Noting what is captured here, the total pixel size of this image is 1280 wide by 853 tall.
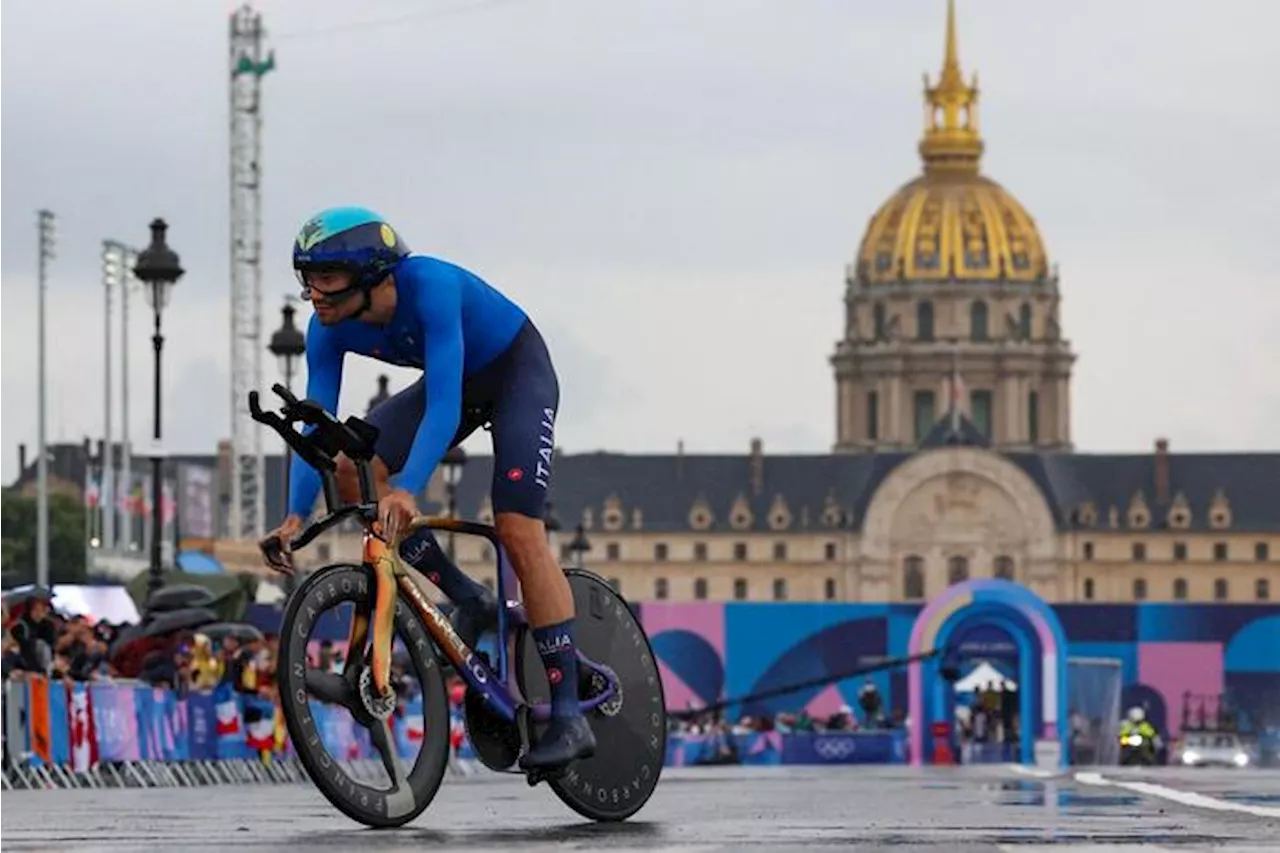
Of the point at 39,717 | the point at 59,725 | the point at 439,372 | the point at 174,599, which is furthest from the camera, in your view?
the point at 174,599

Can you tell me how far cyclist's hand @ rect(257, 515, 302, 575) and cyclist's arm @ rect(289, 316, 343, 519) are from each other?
0.10 meters

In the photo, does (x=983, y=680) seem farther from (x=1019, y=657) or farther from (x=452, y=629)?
(x=452, y=629)

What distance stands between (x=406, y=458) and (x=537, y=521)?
16.0 inches

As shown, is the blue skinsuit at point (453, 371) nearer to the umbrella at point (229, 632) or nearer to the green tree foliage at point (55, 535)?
the umbrella at point (229, 632)

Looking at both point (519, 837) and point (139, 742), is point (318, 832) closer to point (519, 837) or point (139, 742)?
point (519, 837)

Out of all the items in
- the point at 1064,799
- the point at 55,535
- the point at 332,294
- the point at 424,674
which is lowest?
the point at 1064,799

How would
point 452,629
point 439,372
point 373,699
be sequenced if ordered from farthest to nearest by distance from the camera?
point 452,629
point 439,372
point 373,699

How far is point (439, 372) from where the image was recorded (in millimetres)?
10742

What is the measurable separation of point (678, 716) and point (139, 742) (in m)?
38.9

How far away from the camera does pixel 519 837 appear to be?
10.5 meters

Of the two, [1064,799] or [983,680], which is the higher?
[983,680]

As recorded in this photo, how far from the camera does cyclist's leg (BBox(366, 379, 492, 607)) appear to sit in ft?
36.1

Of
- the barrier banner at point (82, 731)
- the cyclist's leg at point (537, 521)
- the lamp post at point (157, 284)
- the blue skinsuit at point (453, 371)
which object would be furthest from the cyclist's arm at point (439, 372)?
the lamp post at point (157, 284)

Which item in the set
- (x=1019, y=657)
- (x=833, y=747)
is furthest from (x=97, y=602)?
(x=1019, y=657)
